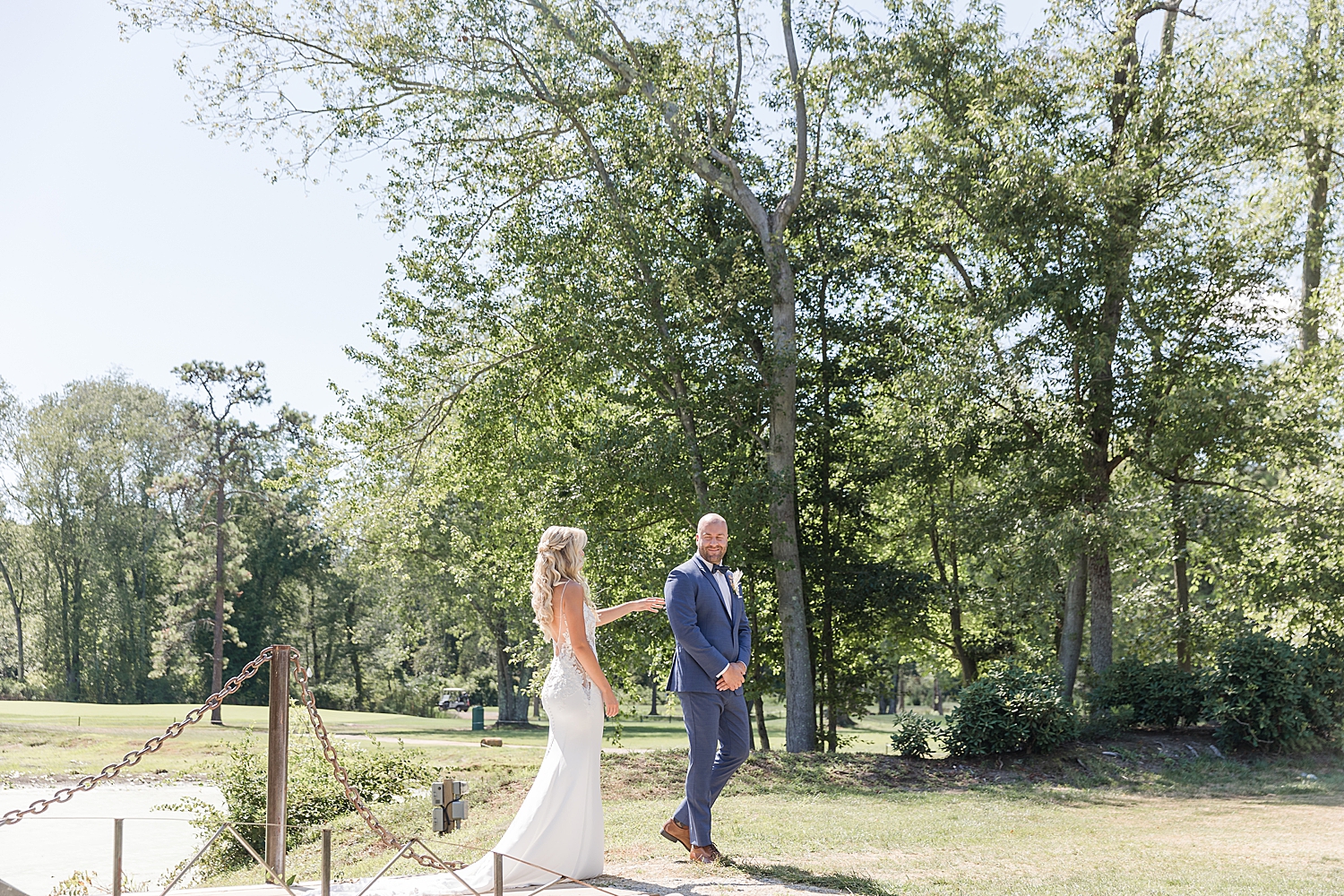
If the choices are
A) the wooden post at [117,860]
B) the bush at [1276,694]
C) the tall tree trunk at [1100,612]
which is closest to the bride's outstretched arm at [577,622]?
the wooden post at [117,860]

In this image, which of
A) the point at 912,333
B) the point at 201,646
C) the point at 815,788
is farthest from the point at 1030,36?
the point at 201,646

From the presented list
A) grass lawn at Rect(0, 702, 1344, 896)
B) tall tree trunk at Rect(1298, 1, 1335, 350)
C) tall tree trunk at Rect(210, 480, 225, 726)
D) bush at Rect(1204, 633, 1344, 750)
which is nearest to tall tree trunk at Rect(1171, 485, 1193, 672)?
bush at Rect(1204, 633, 1344, 750)

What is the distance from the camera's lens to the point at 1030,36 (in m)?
18.0

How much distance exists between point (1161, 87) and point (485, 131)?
10.9 meters

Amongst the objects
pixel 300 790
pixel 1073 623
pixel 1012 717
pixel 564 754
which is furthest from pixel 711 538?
pixel 1073 623

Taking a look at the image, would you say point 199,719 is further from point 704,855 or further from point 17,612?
point 17,612

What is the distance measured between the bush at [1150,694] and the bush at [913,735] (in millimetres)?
2882

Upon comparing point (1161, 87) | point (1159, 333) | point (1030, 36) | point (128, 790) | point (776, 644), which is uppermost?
point (1030, 36)

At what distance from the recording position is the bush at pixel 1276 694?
1399cm

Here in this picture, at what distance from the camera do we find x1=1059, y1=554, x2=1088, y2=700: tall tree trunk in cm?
1727

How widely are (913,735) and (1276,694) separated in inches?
185

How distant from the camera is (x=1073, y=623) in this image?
17562mm

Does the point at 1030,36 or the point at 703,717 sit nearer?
the point at 703,717

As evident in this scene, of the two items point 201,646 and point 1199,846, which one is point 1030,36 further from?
point 201,646
